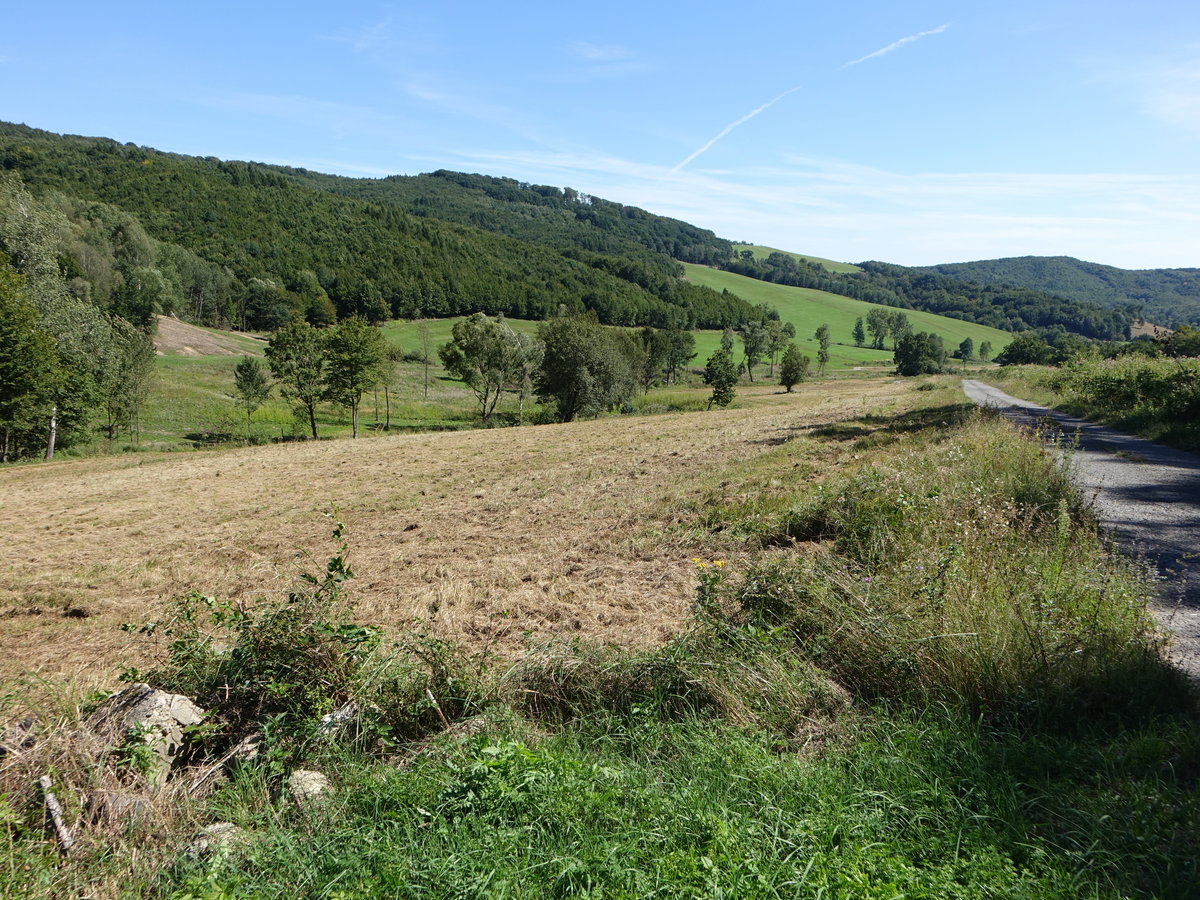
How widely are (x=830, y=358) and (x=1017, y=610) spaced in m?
139

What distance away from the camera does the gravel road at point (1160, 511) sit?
5.11 m

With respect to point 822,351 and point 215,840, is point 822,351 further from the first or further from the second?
point 215,840

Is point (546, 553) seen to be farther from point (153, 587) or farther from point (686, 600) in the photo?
point (153, 587)

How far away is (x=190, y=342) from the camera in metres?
82.5

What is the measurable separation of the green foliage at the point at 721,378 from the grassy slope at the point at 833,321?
60.6 metres

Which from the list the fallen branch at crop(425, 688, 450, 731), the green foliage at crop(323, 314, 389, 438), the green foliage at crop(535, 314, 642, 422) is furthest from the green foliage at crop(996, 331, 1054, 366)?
the fallen branch at crop(425, 688, 450, 731)

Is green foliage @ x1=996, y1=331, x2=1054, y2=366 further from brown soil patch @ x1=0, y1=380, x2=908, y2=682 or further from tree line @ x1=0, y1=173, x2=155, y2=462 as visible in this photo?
tree line @ x1=0, y1=173, x2=155, y2=462

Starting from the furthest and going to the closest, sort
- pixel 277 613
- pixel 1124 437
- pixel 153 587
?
pixel 1124 437 → pixel 153 587 → pixel 277 613

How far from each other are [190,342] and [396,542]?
8747 centimetres

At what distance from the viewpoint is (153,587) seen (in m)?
10.6

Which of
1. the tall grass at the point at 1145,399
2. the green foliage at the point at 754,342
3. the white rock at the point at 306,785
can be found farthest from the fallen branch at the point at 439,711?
the green foliage at the point at 754,342

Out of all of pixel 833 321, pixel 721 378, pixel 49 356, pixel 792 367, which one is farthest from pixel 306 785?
pixel 833 321

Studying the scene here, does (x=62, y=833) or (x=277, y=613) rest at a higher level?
(x=277, y=613)

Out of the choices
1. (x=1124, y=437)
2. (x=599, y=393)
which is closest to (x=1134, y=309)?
(x=599, y=393)
